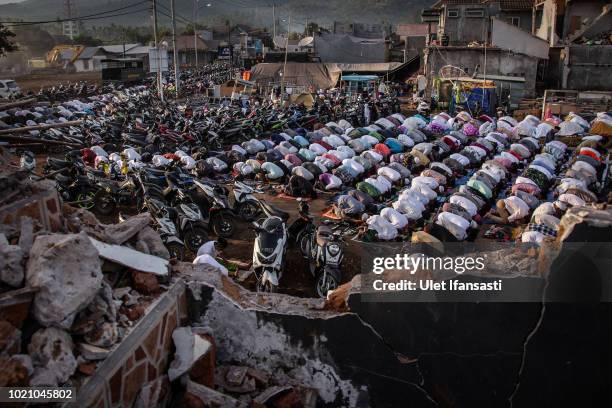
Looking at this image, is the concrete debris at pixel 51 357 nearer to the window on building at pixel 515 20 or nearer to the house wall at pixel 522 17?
the house wall at pixel 522 17

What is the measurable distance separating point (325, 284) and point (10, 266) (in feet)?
16.5

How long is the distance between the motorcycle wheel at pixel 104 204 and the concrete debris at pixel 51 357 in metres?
8.55

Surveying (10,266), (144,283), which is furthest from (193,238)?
(10,266)

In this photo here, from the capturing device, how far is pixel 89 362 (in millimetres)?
3312

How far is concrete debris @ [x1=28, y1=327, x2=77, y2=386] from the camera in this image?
309cm

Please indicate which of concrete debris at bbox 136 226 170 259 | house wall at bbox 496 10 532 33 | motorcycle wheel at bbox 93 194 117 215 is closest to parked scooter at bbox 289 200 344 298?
concrete debris at bbox 136 226 170 259

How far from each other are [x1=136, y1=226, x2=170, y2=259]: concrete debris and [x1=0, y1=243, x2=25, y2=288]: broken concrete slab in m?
1.33

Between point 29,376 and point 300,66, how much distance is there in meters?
34.4

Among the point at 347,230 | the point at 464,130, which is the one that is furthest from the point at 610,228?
the point at 464,130

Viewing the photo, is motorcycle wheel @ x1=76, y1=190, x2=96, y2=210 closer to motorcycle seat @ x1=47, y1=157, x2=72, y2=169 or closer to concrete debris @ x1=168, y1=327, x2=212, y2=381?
motorcycle seat @ x1=47, y1=157, x2=72, y2=169

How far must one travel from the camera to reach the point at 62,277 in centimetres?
336

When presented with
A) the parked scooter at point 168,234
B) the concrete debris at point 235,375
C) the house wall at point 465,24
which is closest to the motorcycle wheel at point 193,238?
the parked scooter at point 168,234

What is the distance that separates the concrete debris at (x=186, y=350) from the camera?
12.9ft

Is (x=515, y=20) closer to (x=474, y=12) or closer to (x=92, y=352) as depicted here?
(x=474, y=12)
